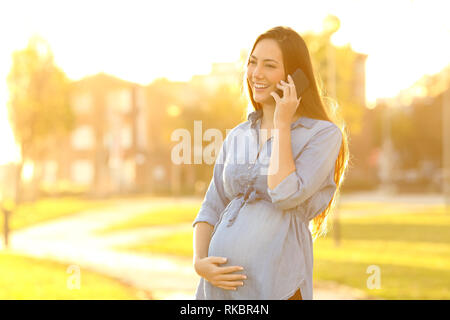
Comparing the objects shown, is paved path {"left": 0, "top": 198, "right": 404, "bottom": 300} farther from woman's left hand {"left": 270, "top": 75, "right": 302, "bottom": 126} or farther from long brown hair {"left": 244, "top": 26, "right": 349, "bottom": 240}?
woman's left hand {"left": 270, "top": 75, "right": 302, "bottom": 126}

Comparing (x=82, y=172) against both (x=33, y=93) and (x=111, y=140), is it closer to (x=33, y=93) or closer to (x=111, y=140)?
(x=111, y=140)

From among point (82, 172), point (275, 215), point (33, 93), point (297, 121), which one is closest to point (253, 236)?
point (275, 215)

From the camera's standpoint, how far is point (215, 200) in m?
2.59

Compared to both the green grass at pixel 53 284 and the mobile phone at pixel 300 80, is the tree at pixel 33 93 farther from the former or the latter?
the mobile phone at pixel 300 80

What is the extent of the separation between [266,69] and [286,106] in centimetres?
23

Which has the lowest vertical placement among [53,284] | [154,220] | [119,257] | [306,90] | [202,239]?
[154,220]

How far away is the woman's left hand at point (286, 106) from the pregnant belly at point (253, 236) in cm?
35

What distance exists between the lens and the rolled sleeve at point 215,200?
2557 millimetres

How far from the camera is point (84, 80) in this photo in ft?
171

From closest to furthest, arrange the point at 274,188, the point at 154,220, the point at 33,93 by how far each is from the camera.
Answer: the point at 274,188 < the point at 154,220 < the point at 33,93

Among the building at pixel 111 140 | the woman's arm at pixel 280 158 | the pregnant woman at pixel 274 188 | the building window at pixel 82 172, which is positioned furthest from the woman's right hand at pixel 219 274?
the building window at pixel 82 172

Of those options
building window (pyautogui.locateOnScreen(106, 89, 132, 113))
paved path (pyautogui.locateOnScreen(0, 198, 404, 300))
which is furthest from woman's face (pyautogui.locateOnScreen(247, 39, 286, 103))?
building window (pyautogui.locateOnScreen(106, 89, 132, 113))
